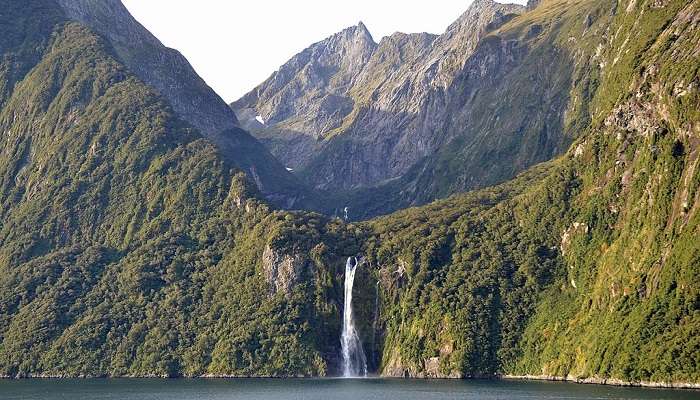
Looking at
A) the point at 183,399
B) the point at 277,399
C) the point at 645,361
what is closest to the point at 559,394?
the point at 645,361

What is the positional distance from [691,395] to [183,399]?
272 ft

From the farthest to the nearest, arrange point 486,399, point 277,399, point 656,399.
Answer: point 277,399, point 486,399, point 656,399

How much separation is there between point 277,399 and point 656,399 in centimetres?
6375

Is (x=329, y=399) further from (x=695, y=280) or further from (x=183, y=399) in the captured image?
(x=695, y=280)

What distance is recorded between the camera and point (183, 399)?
200 meters

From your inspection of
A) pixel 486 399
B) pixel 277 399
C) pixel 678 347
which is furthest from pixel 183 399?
pixel 678 347

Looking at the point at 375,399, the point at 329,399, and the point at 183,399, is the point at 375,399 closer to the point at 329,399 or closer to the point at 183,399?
the point at 329,399

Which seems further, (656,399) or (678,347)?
(678,347)

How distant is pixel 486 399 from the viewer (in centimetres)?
18575

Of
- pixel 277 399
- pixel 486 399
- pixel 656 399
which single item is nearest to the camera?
pixel 656 399

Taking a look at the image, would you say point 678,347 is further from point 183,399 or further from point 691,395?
point 183,399

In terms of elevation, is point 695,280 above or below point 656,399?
above

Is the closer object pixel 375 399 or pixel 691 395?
pixel 691 395

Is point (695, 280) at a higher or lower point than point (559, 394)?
higher
